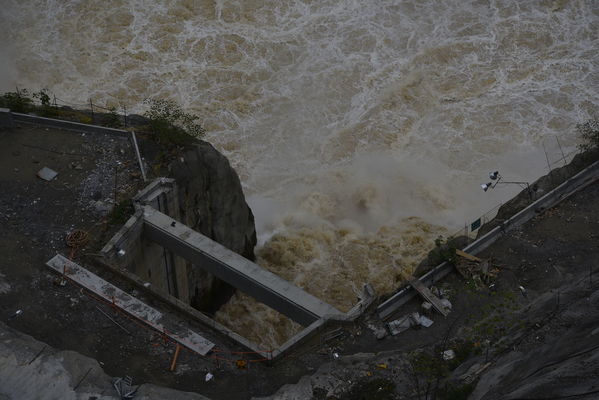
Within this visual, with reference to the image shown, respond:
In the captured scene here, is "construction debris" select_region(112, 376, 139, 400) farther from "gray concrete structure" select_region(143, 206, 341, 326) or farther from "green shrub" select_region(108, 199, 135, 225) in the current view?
"green shrub" select_region(108, 199, 135, 225)

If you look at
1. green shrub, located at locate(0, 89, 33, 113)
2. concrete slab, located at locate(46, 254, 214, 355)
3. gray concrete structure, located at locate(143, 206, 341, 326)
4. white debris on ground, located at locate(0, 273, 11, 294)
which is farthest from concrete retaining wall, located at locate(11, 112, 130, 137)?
white debris on ground, located at locate(0, 273, 11, 294)

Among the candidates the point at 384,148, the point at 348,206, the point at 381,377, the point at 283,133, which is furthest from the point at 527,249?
the point at 283,133

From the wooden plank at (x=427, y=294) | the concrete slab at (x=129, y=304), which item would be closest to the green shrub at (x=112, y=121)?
the concrete slab at (x=129, y=304)

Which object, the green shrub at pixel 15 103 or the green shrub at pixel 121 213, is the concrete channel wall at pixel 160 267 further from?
the green shrub at pixel 15 103

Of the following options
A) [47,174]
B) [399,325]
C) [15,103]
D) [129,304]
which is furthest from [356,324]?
[15,103]

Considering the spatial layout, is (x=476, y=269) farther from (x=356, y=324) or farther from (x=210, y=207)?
(x=210, y=207)
